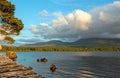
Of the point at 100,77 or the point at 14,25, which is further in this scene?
the point at 100,77

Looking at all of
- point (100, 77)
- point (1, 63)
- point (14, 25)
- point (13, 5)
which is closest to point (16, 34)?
point (14, 25)

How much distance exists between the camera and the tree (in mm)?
53250

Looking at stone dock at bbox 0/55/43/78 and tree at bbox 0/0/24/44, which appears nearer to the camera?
stone dock at bbox 0/55/43/78

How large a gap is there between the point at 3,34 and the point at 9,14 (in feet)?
18.4

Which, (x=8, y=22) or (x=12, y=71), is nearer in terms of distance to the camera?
(x=12, y=71)

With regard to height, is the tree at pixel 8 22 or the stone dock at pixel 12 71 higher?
the tree at pixel 8 22

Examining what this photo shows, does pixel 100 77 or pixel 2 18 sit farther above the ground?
pixel 2 18

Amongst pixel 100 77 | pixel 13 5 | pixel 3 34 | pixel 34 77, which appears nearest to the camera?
pixel 34 77

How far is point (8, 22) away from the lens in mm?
55094

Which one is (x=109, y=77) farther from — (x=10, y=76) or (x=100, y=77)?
(x=10, y=76)

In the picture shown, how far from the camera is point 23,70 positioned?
82.1 ft

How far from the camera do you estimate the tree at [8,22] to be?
53.2m

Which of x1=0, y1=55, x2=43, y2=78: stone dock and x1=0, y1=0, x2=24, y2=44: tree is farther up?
x1=0, y1=0, x2=24, y2=44: tree

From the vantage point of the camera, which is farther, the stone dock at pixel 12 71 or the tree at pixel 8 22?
the tree at pixel 8 22
